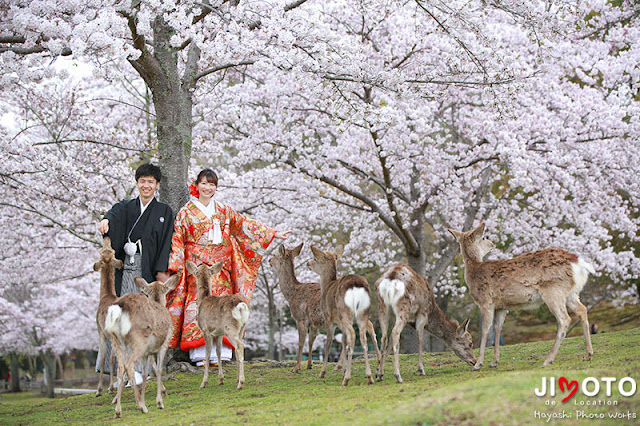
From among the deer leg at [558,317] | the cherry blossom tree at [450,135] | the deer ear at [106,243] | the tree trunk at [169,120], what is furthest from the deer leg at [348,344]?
the cherry blossom tree at [450,135]

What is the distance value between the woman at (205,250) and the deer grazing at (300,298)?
0.96 ft

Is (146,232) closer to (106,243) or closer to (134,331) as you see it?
(106,243)

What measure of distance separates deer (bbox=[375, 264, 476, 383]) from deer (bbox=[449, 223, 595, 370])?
1.31ft

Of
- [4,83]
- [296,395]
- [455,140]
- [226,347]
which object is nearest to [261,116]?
[455,140]

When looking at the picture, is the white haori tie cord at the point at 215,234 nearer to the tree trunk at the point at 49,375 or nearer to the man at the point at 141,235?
the man at the point at 141,235

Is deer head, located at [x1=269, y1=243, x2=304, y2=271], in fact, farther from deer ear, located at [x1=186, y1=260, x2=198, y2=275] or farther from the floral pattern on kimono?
deer ear, located at [x1=186, y1=260, x2=198, y2=275]

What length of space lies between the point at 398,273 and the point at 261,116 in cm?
749

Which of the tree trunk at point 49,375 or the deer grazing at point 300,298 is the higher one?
the deer grazing at point 300,298

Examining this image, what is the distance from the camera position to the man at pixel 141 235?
23.4 feet

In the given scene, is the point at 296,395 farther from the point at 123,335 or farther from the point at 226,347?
the point at 226,347

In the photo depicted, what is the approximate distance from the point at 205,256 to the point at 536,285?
3.78 metres

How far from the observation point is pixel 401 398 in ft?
16.1

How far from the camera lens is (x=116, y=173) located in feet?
42.2

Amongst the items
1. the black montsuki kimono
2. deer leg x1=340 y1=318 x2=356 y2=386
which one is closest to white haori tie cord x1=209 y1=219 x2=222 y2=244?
the black montsuki kimono
